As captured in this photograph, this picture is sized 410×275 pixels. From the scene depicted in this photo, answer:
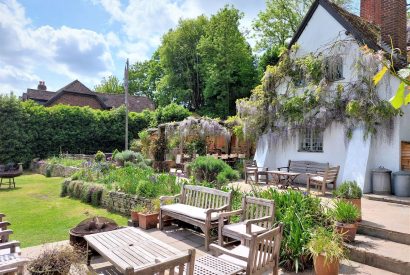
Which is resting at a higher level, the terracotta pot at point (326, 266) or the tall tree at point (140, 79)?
the tall tree at point (140, 79)

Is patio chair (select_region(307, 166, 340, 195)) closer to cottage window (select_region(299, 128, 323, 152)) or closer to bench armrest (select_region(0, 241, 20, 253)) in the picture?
cottage window (select_region(299, 128, 323, 152))

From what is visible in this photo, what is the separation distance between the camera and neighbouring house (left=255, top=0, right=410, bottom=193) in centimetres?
868

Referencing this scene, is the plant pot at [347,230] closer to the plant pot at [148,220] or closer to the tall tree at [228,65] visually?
the plant pot at [148,220]

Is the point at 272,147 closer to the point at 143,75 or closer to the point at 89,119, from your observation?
the point at 89,119

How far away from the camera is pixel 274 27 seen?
2558 centimetres

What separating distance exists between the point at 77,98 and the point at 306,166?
1032 inches

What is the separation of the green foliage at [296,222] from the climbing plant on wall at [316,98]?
4896 mm

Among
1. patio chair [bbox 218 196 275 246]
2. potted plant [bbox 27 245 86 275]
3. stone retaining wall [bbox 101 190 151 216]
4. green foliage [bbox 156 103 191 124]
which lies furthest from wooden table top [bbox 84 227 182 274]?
green foliage [bbox 156 103 191 124]

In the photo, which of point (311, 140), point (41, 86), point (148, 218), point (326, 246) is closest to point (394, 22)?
point (311, 140)

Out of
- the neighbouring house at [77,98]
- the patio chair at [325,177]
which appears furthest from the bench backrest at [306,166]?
Answer: the neighbouring house at [77,98]

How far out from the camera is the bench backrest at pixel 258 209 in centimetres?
457

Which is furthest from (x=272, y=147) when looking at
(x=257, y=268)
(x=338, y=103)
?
(x=257, y=268)

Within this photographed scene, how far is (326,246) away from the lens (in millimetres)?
3918

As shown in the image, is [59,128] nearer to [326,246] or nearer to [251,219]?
[251,219]
